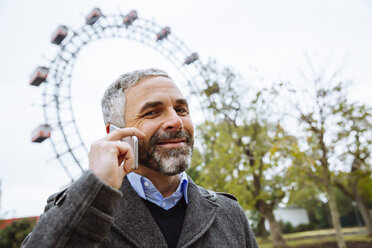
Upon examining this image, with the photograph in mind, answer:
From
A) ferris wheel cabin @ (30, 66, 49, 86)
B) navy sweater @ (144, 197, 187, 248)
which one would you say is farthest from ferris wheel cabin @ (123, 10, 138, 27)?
navy sweater @ (144, 197, 187, 248)

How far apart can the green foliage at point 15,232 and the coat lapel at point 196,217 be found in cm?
1795

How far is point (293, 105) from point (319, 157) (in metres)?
1.85

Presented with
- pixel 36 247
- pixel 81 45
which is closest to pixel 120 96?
pixel 36 247

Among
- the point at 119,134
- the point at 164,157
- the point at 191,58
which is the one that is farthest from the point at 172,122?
the point at 191,58

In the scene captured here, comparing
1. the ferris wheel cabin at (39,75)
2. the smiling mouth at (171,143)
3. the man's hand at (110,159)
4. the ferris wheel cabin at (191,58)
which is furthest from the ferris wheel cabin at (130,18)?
the man's hand at (110,159)

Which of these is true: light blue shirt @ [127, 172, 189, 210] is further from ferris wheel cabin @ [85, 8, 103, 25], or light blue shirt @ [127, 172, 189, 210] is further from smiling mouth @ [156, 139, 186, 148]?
ferris wheel cabin @ [85, 8, 103, 25]

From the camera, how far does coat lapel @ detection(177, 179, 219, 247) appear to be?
5.18 feet

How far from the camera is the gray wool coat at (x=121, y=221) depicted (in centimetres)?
110

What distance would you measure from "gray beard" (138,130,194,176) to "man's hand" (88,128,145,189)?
339mm

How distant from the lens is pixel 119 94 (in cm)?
194

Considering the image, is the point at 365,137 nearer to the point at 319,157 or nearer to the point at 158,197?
the point at 319,157

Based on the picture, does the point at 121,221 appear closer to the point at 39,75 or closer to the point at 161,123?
the point at 161,123

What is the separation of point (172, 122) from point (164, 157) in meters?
0.23

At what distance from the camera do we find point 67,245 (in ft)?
3.57
